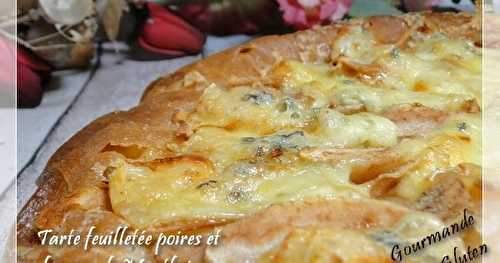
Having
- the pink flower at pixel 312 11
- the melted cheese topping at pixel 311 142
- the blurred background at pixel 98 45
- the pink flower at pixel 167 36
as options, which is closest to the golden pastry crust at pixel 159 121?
the melted cheese topping at pixel 311 142

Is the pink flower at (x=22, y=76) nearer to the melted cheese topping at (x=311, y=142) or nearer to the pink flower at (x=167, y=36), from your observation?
the pink flower at (x=167, y=36)

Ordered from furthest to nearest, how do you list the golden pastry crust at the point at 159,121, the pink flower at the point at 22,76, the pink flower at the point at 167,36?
the pink flower at the point at 167,36, the pink flower at the point at 22,76, the golden pastry crust at the point at 159,121

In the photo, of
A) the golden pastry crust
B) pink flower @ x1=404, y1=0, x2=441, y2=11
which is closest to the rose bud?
the golden pastry crust

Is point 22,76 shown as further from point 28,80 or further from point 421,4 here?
point 421,4

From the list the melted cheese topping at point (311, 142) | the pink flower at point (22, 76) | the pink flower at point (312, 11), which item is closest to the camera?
the melted cheese topping at point (311, 142)

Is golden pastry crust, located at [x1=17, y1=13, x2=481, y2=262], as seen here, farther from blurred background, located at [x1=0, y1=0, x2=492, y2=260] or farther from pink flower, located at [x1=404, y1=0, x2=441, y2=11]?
pink flower, located at [x1=404, y1=0, x2=441, y2=11]

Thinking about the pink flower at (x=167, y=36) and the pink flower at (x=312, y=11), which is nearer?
the pink flower at (x=312, y=11)

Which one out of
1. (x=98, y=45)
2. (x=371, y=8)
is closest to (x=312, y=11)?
(x=371, y=8)

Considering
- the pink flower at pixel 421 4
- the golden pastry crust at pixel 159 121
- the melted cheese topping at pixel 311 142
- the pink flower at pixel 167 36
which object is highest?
the melted cheese topping at pixel 311 142
